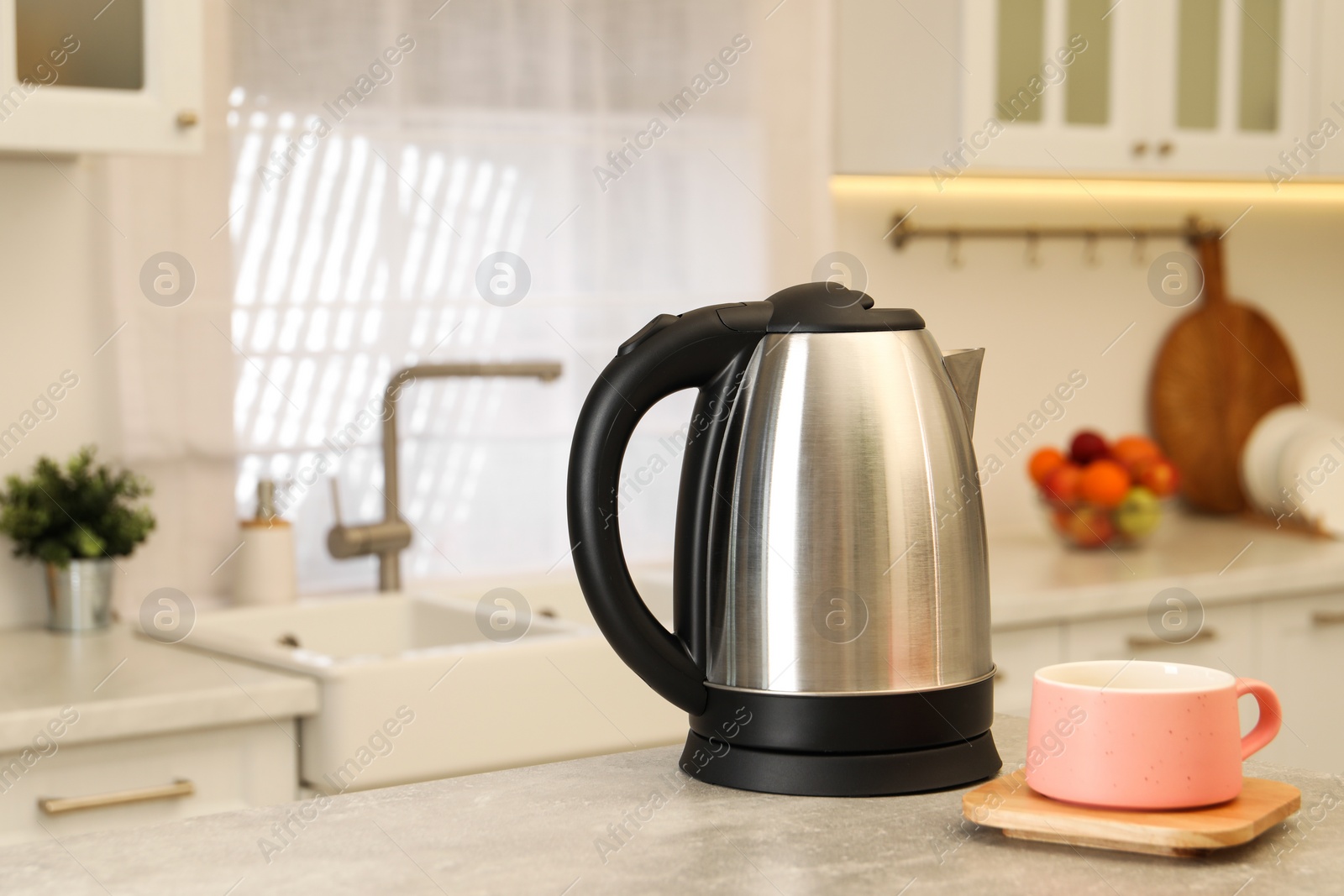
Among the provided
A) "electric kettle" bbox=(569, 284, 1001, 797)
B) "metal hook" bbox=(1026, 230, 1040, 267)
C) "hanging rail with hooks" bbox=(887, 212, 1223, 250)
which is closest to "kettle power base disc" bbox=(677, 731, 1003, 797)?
"electric kettle" bbox=(569, 284, 1001, 797)

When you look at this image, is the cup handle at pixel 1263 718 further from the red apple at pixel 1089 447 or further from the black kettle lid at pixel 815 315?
the red apple at pixel 1089 447

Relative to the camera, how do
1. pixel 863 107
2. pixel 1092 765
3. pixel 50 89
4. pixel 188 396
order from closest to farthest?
pixel 1092 765
pixel 50 89
pixel 188 396
pixel 863 107

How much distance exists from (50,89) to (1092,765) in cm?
135

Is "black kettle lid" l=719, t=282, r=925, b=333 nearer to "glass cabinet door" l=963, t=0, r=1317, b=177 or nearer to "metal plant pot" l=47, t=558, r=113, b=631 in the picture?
"metal plant pot" l=47, t=558, r=113, b=631

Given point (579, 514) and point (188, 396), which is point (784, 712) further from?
point (188, 396)

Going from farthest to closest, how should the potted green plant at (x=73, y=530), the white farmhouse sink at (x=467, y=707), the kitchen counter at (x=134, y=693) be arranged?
the potted green plant at (x=73, y=530) → the white farmhouse sink at (x=467, y=707) → the kitchen counter at (x=134, y=693)

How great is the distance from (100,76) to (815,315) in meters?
1.12

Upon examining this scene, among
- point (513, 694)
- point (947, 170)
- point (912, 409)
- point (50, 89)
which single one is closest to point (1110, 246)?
point (947, 170)

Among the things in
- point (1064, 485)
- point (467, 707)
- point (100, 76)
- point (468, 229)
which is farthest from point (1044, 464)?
point (100, 76)

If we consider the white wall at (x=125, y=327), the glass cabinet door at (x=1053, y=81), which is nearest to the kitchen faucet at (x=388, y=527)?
the white wall at (x=125, y=327)

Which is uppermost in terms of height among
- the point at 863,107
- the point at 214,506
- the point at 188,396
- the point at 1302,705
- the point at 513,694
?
the point at 863,107

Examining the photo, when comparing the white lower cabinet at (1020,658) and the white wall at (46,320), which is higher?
the white wall at (46,320)

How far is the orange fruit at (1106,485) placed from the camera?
2.36 m

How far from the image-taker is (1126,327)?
2.81 metres
